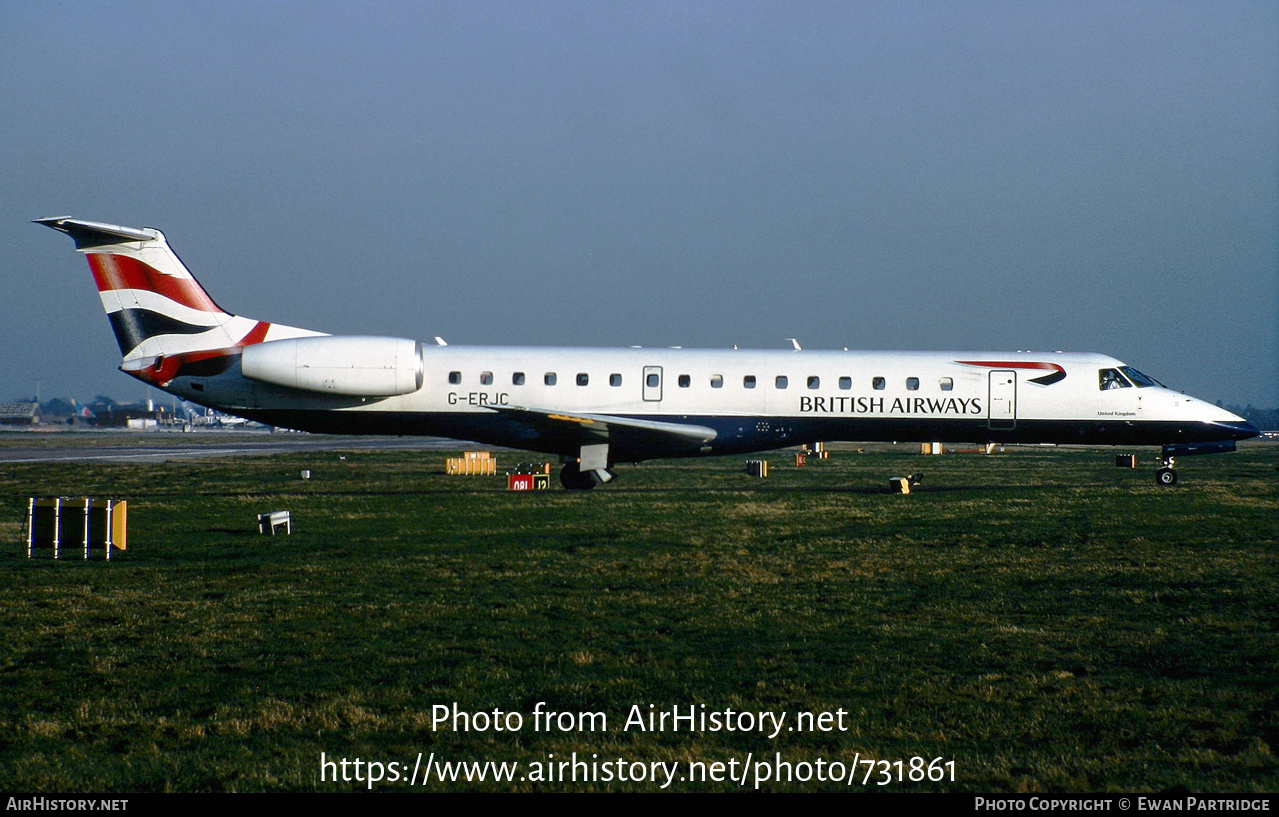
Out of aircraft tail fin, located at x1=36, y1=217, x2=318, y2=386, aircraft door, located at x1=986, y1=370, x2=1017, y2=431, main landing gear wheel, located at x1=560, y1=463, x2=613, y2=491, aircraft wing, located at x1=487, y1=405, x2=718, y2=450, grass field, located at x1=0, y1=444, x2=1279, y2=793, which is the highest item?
aircraft tail fin, located at x1=36, y1=217, x2=318, y2=386

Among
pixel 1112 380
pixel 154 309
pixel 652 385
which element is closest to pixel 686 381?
pixel 652 385

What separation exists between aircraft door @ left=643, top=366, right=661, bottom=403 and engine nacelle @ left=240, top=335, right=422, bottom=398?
5403 millimetres

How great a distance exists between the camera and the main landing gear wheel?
2588cm

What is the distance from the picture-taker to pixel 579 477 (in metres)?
26.3

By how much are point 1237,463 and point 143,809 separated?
156 feet

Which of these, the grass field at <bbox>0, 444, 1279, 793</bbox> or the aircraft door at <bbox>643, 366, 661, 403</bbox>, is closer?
the grass field at <bbox>0, 444, 1279, 793</bbox>

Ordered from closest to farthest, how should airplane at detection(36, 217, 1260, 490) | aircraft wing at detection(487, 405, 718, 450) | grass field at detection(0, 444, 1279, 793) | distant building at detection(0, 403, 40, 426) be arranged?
grass field at detection(0, 444, 1279, 793) → aircraft wing at detection(487, 405, 718, 450) → airplane at detection(36, 217, 1260, 490) → distant building at detection(0, 403, 40, 426)

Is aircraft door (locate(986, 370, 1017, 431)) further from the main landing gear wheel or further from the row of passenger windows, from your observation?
the main landing gear wheel

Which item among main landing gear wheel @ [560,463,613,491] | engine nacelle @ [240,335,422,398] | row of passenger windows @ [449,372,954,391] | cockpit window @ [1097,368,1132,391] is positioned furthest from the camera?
cockpit window @ [1097,368,1132,391]

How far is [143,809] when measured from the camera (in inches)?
208

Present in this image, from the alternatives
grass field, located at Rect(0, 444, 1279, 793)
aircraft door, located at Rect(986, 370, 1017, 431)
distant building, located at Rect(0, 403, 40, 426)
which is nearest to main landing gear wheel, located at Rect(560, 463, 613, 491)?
grass field, located at Rect(0, 444, 1279, 793)

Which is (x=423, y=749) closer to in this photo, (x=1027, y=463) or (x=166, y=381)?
(x=166, y=381)

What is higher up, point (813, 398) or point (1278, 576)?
point (813, 398)

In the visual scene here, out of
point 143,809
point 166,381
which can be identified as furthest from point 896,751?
point 166,381
